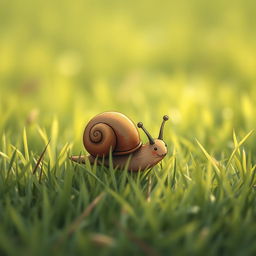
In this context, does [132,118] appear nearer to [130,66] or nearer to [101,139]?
[101,139]

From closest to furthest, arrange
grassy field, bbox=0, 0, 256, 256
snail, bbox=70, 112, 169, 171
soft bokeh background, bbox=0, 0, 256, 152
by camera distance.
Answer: grassy field, bbox=0, 0, 256, 256, snail, bbox=70, 112, 169, 171, soft bokeh background, bbox=0, 0, 256, 152

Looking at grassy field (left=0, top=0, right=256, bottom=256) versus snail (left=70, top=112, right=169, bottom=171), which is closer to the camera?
grassy field (left=0, top=0, right=256, bottom=256)

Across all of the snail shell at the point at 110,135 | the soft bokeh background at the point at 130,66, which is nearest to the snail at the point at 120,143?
the snail shell at the point at 110,135

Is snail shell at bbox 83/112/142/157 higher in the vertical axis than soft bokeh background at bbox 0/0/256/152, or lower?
lower

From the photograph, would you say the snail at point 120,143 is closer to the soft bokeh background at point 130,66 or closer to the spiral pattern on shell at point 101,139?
the spiral pattern on shell at point 101,139

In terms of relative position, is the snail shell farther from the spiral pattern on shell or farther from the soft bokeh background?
the soft bokeh background

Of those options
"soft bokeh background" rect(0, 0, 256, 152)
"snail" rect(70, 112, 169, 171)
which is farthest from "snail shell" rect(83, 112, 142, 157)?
"soft bokeh background" rect(0, 0, 256, 152)

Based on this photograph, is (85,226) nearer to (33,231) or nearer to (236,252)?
→ (33,231)
